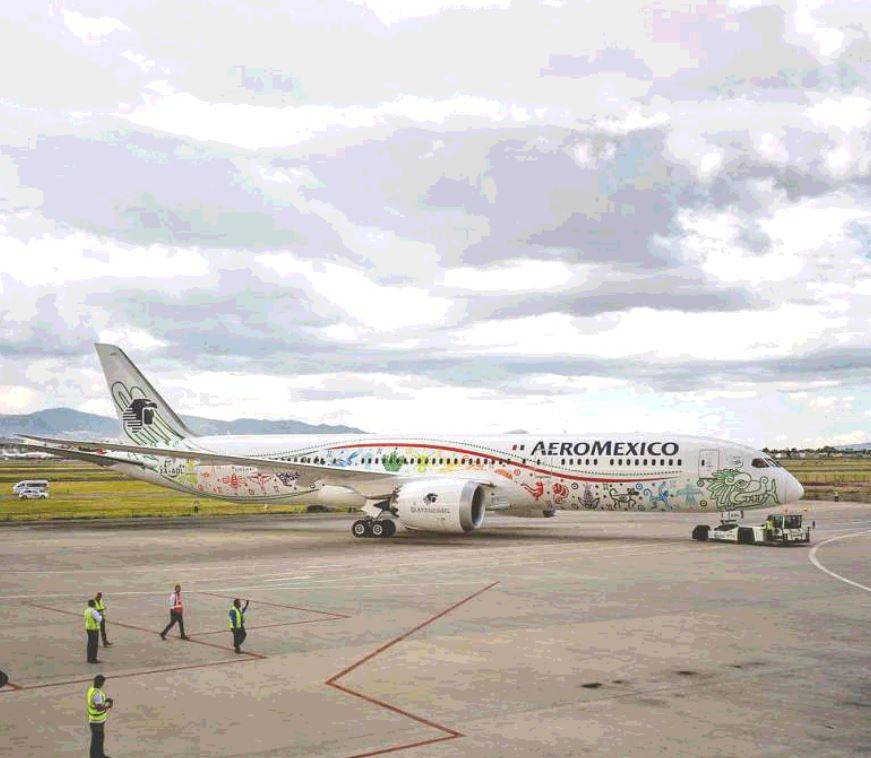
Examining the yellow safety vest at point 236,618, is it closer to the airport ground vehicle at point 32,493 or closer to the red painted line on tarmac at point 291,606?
the red painted line on tarmac at point 291,606

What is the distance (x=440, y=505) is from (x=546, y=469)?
5.78 meters

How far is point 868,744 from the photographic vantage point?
1308cm

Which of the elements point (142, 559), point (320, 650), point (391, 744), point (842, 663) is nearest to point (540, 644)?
point (320, 650)

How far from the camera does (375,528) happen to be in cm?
4481

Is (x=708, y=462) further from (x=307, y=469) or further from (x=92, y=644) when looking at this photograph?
(x=92, y=644)

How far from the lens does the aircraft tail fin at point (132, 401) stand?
54594 mm

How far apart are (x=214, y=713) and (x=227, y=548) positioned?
85.1 ft

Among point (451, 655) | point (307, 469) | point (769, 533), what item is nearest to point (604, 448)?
point (769, 533)

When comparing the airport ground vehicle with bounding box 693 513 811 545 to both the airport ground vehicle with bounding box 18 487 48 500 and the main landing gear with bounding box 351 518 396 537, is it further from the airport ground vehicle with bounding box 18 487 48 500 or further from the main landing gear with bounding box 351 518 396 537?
the airport ground vehicle with bounding box 18 487 48 500

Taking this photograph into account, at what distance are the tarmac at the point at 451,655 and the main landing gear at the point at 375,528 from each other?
26.3 ft

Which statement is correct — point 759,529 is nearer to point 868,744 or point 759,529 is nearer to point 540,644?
point 540,644

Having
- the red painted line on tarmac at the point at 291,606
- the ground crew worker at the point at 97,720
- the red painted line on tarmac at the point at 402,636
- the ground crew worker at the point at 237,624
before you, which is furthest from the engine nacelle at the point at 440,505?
the ground crew worker at the point at 97,720

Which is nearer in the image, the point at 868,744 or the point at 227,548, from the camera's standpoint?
the point at 868,744

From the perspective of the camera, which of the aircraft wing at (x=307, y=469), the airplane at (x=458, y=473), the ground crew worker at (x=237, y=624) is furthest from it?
the aircraft wing at (x=307, y=469)
